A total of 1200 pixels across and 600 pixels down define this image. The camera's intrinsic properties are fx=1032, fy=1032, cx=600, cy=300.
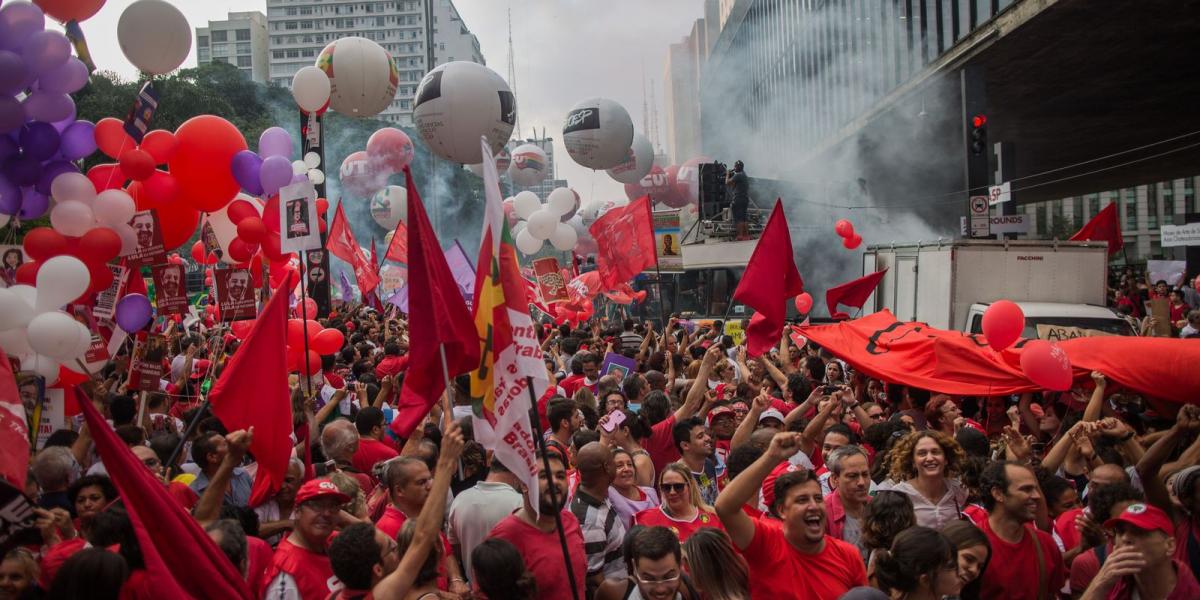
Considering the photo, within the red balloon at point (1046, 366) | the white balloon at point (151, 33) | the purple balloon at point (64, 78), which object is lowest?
the red balloon at point (1046, 366)

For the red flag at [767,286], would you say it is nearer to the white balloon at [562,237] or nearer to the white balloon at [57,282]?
the white balloon at [57,282]

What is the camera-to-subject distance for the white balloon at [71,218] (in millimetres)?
6172

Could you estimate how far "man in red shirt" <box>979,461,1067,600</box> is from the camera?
4.23 metres

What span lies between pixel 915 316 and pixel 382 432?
8577mm

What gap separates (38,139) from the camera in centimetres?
616

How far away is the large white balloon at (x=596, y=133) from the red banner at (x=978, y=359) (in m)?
7.10

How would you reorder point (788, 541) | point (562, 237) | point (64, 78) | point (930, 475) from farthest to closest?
point (562, 237)
point (64, 78)
point (930, 475)
point (788, 541)

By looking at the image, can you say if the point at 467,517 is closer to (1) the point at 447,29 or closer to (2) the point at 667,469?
(2) the point at 667,469

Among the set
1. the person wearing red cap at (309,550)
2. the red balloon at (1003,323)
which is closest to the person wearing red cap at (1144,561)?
the person wearing red cap at (309,550)

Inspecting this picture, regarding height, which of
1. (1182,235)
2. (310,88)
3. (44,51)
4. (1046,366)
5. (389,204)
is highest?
(310,88)

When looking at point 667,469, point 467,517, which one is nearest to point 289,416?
point 467,517

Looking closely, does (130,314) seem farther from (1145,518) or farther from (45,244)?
(1145,518)

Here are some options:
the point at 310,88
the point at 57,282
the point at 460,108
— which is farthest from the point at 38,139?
the point at 460,108

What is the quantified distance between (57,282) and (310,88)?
491cm
